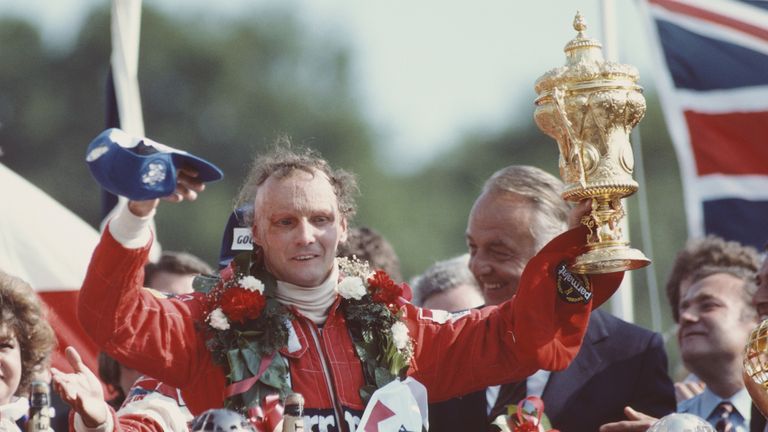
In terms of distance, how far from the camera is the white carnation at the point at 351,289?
636cm

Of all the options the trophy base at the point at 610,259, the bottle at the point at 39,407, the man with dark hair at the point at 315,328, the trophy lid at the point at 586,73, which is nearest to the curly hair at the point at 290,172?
the man with dark hair at the point at 315,328

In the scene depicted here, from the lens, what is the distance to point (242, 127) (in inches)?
1662

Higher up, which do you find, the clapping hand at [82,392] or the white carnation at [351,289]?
the white carnation at [351,289]

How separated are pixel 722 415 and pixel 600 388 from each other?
106 centimetres

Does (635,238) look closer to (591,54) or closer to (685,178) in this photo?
(685,178)

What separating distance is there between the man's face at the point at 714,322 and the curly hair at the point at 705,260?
0.20 meters

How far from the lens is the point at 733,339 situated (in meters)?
8.12

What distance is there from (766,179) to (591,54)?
4.55 m

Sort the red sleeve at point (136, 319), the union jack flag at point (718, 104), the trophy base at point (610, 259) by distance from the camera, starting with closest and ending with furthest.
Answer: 1. the red sleeve at point (136, 319)
2. the trophy base at point (610, 259)
3. the union jack flag at point (718, 104)

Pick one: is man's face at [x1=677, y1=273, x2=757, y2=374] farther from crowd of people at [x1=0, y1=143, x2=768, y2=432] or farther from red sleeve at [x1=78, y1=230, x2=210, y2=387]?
red sleeve at [x1=78, y1=230, x2=210, y2=387]

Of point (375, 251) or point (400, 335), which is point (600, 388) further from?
point (375, 251)

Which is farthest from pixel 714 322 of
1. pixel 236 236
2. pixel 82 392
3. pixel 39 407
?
pixel 39 407

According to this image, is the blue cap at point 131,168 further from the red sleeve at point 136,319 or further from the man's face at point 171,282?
the man's face at point 171,282

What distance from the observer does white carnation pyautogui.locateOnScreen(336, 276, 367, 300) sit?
Result: 636 centimetres
